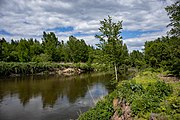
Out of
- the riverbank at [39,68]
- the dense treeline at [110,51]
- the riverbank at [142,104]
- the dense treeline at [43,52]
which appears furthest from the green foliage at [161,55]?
the dense treeline at [43,52]

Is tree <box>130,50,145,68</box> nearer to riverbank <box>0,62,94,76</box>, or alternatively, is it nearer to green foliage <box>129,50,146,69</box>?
green foliage <box>129,50,146,69</box>

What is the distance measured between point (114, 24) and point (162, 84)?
19.9m

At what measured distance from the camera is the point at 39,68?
7869cm

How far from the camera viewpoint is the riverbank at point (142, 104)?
10.2 metres

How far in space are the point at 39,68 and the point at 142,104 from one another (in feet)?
230

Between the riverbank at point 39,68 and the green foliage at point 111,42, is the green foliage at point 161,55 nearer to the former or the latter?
the green foliage at point 111,42

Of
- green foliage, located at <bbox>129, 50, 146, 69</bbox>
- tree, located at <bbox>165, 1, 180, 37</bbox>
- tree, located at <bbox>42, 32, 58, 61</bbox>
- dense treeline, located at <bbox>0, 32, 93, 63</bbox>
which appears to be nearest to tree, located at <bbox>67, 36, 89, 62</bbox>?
dense treeline, located at <bbox>0, 32, 93, 63</bbox>

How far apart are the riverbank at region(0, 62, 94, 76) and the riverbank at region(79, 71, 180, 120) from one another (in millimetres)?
56268

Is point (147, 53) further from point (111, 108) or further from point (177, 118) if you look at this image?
point (177, 118)

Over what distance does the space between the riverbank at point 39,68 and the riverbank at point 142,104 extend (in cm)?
5627

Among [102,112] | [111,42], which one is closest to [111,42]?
[111,42]

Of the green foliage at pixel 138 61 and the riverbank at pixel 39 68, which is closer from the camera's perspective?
the green foliage at pixel 138 61

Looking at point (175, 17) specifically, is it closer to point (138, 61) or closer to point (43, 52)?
point (138, 61)

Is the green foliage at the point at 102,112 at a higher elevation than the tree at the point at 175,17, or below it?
below
